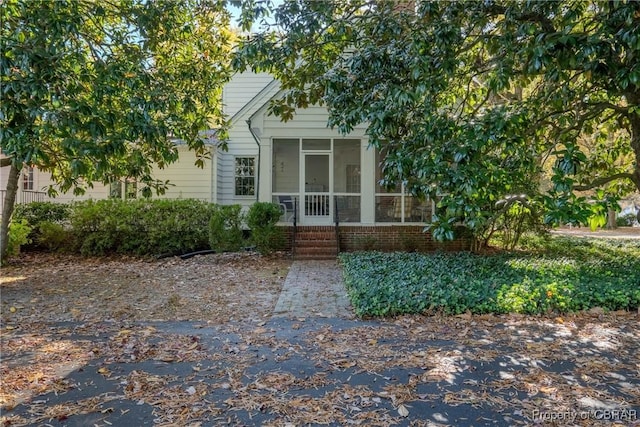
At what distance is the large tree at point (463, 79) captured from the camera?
4648 mm

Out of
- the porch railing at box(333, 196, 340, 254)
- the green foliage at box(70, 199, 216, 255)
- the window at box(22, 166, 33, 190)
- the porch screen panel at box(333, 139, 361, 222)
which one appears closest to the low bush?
the green foliage at box(70, 199, 216, 255)

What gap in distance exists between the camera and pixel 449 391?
3.25 m

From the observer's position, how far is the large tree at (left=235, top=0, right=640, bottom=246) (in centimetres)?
465


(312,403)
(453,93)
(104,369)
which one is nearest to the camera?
(312,403)

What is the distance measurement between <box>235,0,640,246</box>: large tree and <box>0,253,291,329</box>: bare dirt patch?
10.6 feet

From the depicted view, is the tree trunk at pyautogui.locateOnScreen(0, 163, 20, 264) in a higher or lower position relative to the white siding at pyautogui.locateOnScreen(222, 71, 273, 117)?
lower

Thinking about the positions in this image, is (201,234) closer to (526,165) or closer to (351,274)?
(351,274)

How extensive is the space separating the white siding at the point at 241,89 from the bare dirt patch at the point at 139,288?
7.71 m

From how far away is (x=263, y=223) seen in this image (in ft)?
34.5

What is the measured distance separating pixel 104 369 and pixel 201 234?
767 cm

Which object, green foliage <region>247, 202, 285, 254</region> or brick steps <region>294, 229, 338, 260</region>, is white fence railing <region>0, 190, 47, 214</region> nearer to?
green foliage <region>247, 202, 285, 254</region>

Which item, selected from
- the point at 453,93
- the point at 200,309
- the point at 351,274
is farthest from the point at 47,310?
the point at 453,93

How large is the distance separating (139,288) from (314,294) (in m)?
3.28

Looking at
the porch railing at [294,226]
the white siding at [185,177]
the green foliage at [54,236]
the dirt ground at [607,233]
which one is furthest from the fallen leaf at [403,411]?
the dirt ground at [607,233]
